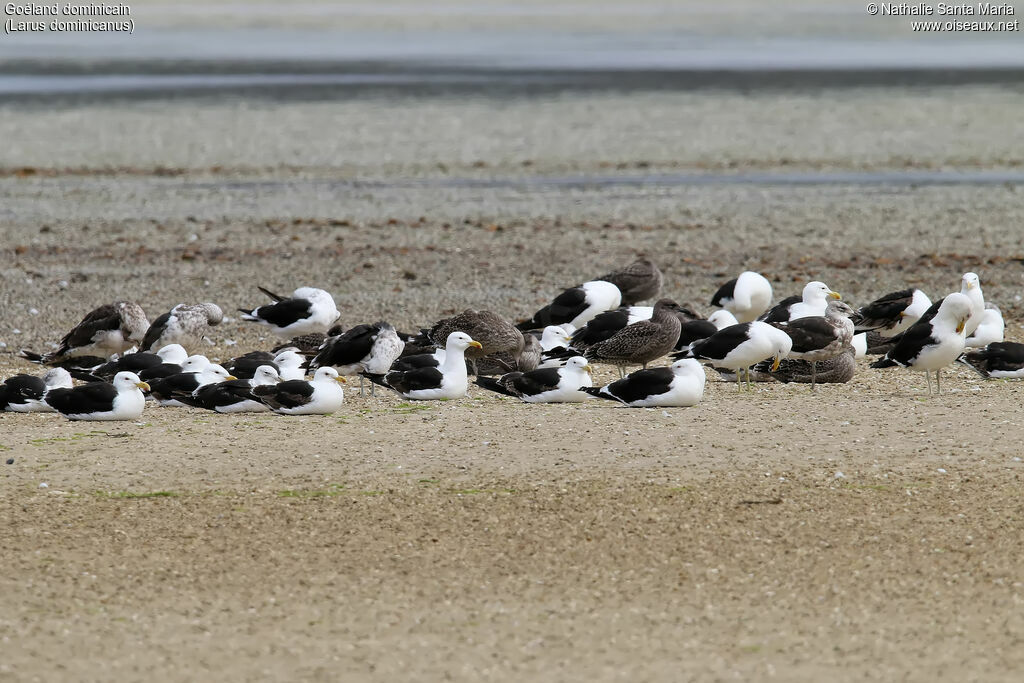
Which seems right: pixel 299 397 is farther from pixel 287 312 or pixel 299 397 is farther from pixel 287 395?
pixel 287 312

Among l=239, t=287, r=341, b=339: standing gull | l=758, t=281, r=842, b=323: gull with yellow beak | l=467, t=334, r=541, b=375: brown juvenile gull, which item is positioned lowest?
l=467, t=334, r=541, b=375: brown juvenile gull

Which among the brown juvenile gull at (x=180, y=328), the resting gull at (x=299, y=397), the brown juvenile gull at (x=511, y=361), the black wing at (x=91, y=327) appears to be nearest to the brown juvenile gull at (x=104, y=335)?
the black wing at (x=91, y=327)

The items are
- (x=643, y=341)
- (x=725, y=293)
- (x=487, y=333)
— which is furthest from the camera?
(x=725, y=293)

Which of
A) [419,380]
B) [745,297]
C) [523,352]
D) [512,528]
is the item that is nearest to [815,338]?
[523,352]

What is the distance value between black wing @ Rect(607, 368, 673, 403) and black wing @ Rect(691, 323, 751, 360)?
94 cm

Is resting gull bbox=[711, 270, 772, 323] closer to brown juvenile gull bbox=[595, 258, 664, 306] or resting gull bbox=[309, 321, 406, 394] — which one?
brown juvenile gull bbox=[595, 258, 664, 306]

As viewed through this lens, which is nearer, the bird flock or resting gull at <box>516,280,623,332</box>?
the bird flock

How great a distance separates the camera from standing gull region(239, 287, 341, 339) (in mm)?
13750

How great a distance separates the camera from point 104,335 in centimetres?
1320

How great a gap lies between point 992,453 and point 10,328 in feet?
31.5

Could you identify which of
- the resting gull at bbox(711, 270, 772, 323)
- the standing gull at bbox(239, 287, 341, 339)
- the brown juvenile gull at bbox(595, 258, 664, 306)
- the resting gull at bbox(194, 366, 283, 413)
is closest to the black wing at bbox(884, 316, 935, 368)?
the resting gull at bbox(711, 270, 772, 323)

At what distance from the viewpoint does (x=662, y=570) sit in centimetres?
700

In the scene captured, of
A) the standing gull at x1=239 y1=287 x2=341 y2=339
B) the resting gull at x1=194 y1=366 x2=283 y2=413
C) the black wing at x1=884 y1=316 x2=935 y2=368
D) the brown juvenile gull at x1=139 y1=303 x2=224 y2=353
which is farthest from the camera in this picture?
the standing gull at x1=239 y1=287 x2=341 y2=339

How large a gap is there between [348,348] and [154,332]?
2425 mm
